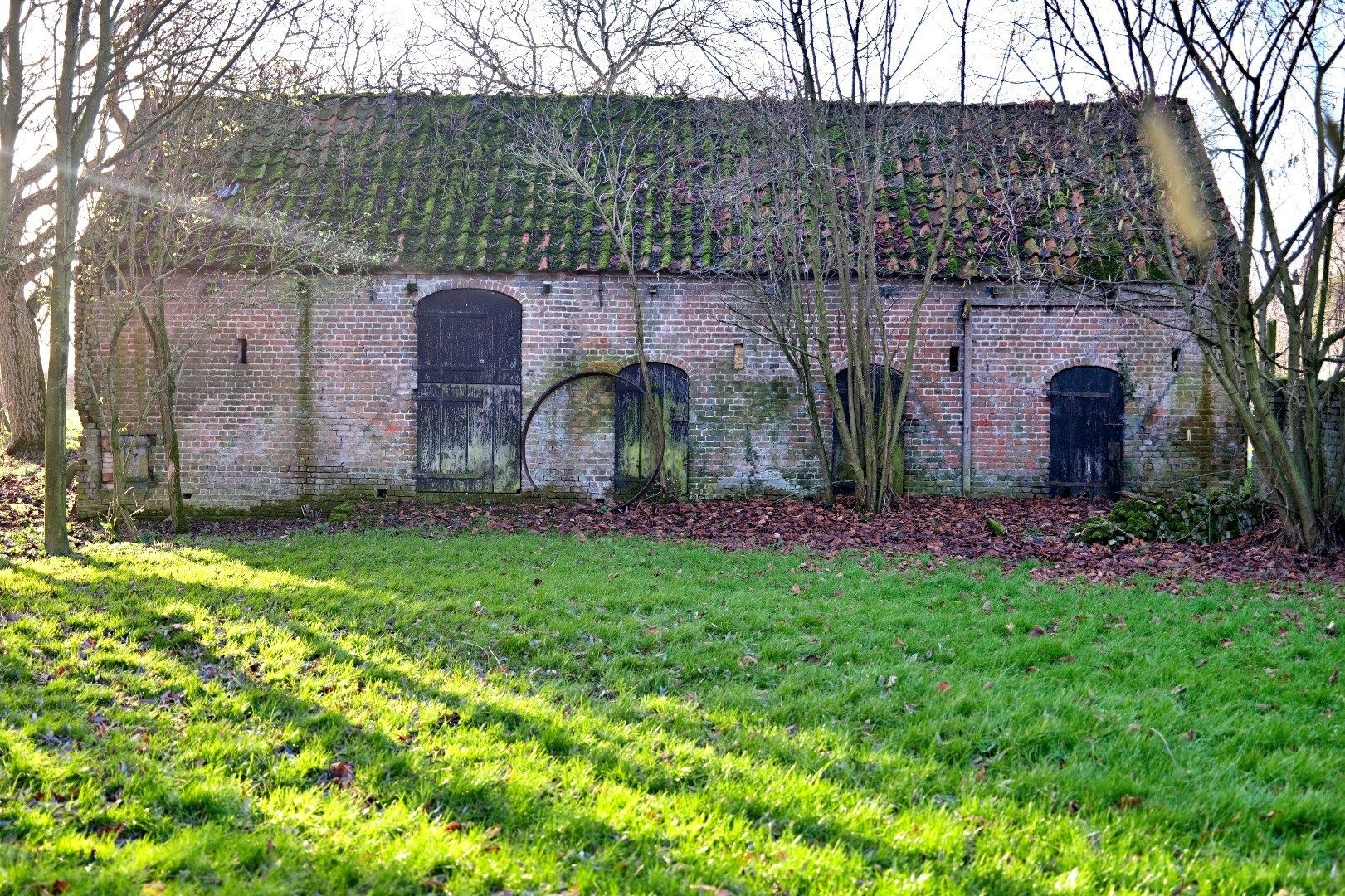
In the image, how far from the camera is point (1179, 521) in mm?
10117

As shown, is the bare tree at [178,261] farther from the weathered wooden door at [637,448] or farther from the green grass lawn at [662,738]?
the green grass lawn at [662,738]

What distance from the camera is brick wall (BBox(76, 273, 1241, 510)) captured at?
12.2 m

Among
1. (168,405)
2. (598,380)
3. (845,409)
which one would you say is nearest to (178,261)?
(168,405)

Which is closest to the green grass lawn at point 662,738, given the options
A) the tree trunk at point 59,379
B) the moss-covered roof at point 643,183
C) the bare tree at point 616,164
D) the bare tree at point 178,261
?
the tree trunk at point 59,379

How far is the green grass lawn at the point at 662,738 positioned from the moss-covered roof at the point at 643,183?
617cm

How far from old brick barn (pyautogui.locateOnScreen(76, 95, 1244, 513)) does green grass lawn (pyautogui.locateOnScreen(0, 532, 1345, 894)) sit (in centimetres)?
514

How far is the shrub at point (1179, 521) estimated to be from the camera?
9789 mm

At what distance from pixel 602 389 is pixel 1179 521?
22.3 feet

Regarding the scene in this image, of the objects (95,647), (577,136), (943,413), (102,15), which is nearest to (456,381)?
(577,136)

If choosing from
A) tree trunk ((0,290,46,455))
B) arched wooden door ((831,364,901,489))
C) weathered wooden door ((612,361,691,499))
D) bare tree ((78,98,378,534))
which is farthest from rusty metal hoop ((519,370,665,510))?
tree trunk ((0,290,46,455))

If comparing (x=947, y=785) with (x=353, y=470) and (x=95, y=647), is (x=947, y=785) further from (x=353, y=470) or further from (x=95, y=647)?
(x=353, y=470)

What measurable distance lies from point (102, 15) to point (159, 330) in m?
3.64

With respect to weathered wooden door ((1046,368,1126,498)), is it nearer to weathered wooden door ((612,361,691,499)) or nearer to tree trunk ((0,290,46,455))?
weathered wooden door ((612,361,691,499))

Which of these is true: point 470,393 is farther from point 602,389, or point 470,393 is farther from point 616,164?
point 616,164
